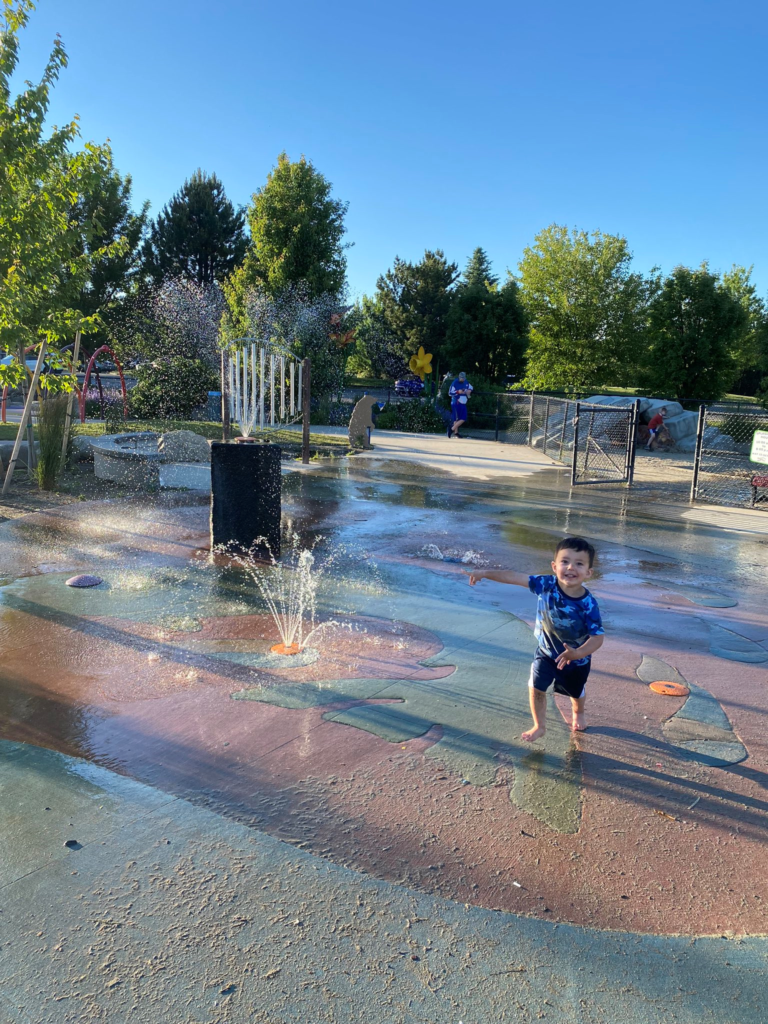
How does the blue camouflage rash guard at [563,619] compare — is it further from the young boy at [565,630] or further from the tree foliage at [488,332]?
the tree foliage at [488,332]

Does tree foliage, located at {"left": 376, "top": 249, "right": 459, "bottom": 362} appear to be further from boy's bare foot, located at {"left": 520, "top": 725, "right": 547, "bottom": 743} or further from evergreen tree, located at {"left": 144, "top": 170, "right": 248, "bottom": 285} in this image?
boy's bare foot, located at {"left": 520, "top": 725, "right": 547, "bottom": 743}

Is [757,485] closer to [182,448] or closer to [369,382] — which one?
[182,448]

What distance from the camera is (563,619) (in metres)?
3.58

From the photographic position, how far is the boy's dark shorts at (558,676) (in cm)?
359

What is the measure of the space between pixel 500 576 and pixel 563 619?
298 cm

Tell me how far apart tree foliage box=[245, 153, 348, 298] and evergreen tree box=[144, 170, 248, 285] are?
1531 centimetres

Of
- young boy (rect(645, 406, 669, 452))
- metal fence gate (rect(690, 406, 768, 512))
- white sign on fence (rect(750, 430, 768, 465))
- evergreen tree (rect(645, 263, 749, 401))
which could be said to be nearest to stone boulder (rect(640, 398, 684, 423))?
young boy (rect(645, 406, 669, 452))

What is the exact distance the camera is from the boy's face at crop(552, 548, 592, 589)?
3.49 metres

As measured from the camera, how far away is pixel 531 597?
5941mm

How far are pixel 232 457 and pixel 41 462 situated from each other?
4.59m

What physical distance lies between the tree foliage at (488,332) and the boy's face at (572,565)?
30359mm

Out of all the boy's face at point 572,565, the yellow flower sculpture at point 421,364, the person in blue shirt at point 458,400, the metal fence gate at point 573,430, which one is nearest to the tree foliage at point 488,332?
the yellow flower sculpture at point 421,364

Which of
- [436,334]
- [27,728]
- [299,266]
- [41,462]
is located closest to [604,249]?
[299,266]

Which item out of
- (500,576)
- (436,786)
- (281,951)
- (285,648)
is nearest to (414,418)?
(500,576)
